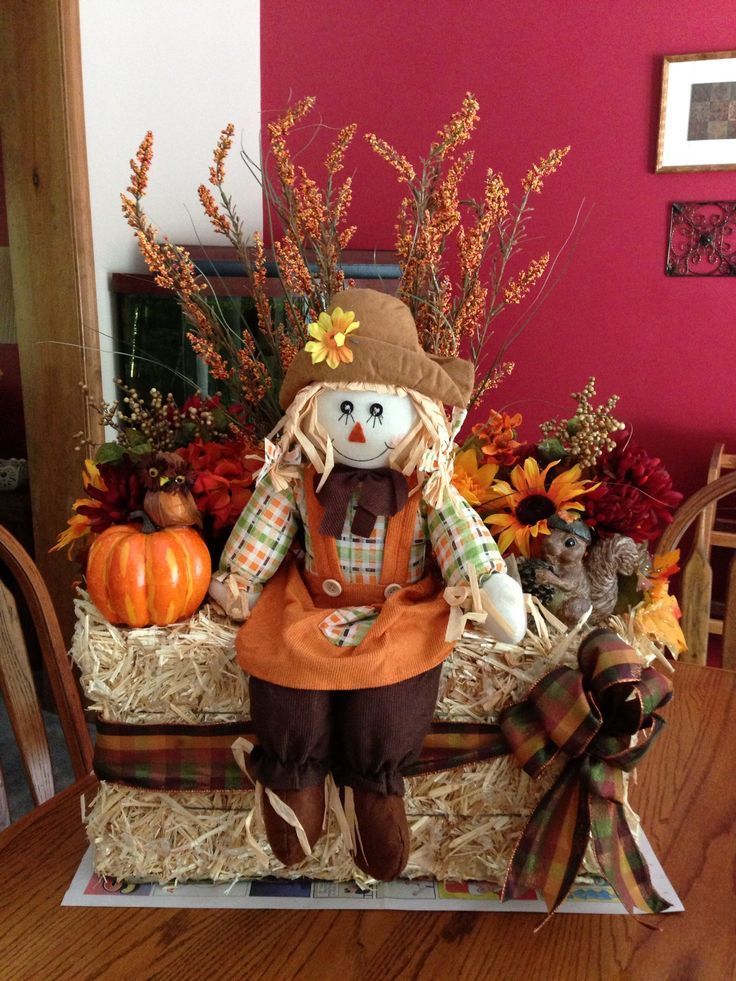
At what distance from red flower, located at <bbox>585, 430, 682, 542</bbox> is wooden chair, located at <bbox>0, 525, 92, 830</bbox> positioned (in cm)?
67

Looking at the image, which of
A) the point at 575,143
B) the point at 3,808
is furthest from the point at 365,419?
the point at 575,143

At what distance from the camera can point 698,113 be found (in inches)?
76.5

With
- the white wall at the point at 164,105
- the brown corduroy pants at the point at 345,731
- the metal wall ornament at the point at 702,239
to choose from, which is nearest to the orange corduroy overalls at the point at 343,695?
the brown corduroy pants at the point at 345,731

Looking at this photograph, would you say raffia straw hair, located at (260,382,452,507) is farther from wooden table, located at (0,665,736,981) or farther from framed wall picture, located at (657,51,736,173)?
framed wall picture, located at (657,51,736,173)

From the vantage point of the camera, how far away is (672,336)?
2088mm

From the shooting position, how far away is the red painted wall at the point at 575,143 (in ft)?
6.51

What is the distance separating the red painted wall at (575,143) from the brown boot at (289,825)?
1514 millimetres

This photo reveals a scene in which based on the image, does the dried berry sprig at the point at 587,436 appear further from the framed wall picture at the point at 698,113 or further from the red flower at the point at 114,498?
the framed wall picture at the point at 698,113

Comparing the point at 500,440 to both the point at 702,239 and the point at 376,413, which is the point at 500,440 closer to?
the point at 376,413

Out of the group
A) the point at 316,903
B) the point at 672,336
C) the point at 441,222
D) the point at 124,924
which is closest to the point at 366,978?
the point at 316,903

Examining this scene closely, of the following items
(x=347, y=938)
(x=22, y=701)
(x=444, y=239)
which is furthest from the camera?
(x=22, y=701)

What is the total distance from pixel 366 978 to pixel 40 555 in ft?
5.05

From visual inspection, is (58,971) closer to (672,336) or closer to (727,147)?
(672,336)

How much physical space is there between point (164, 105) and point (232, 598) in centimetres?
171
